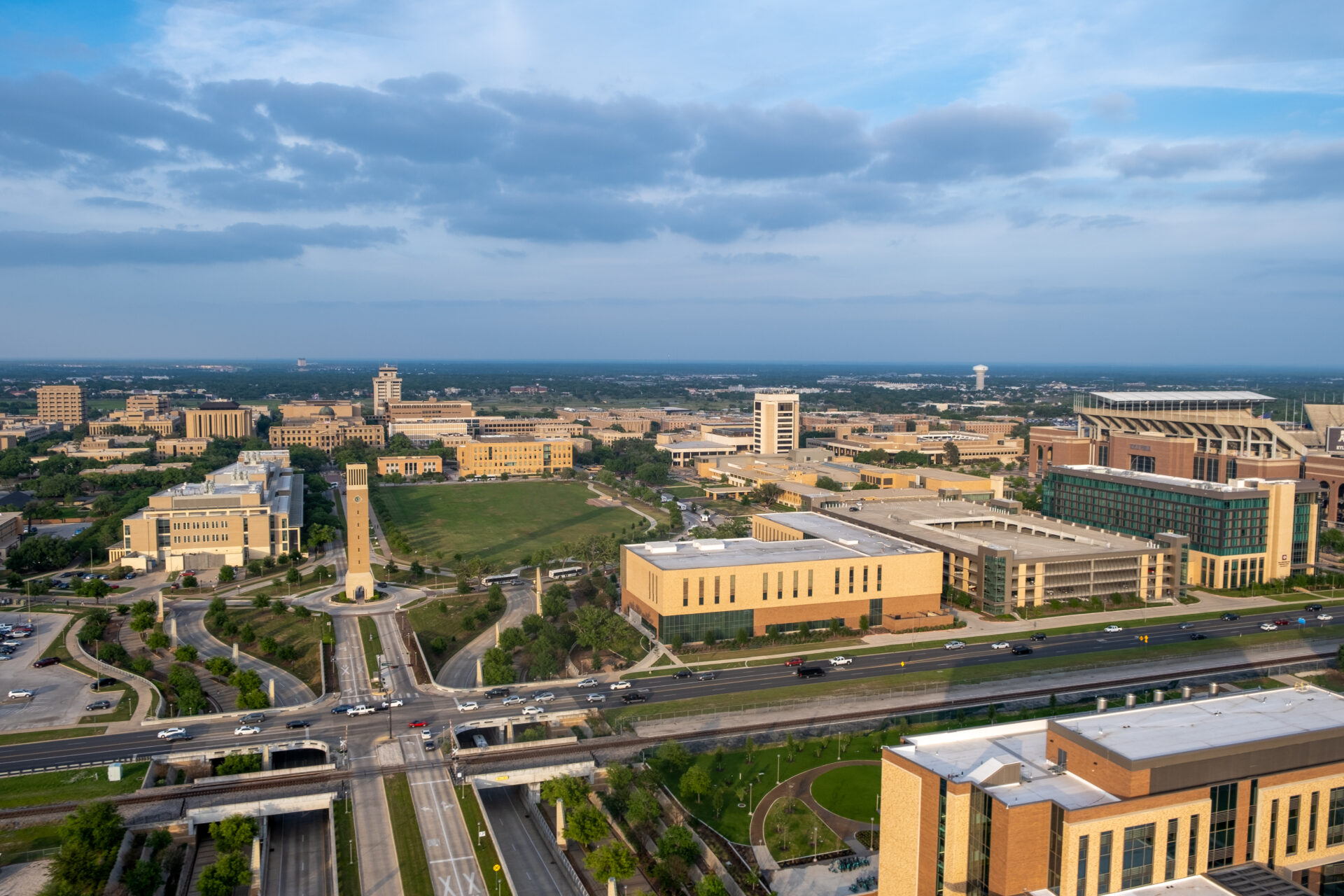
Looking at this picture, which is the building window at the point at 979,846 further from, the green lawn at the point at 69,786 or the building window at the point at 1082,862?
the green lawn at the point at 69,786

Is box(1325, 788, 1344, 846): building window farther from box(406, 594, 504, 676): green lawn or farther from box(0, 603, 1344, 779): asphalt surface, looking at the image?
box(406, 594, 504, 676): green lawn

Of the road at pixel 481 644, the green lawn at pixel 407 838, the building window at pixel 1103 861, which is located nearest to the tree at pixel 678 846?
the green lawn at pixel 407 838

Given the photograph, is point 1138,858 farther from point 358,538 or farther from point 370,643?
point 358,538

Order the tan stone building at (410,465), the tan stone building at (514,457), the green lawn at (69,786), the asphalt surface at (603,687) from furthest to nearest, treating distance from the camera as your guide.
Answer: the tan stone building at (410,465), the tan stone building at (514,457), the asphalt surface at (603,687), the green lawn at (69,786)

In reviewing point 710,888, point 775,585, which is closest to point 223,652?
point 775,585

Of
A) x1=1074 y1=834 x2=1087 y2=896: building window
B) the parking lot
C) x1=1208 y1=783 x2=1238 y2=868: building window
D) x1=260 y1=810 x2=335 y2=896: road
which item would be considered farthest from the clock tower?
x1=1208 y1=783 x2=1238 y2=868: building window

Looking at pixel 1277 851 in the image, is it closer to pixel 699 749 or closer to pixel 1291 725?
pixel 1291 725
